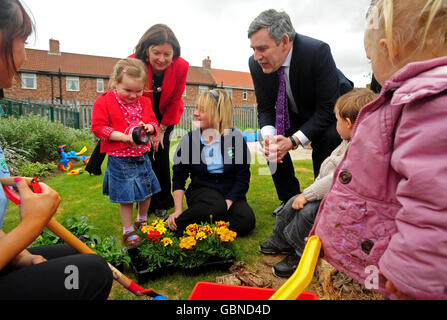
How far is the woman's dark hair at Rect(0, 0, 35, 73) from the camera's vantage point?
3.97 feet

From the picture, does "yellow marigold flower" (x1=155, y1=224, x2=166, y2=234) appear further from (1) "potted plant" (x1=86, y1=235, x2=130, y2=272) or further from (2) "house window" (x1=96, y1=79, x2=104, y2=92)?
(2) "house window" (x1=96, y1=79, x2=104, y2=92)

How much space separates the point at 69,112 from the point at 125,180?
13.1 metres

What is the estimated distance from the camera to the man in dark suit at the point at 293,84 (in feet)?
9.81

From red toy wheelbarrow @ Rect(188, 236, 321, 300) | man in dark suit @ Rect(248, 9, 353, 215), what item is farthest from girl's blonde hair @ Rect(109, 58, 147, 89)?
red toy wheelbarrow @ Rect(188, 236, 321, 300)

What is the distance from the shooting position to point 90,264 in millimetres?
1342

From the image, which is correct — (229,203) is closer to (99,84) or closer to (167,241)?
(167,241)

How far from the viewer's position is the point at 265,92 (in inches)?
143

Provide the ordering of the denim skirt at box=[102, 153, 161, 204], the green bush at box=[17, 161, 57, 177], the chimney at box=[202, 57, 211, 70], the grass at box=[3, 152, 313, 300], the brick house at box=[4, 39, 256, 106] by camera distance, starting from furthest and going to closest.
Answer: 1. the chimney at box=[202, 57, 211, 70]
2. the brick house at box=[4, 39, 256, 106]
3. the green bush at box=[17, 161, 57, 177]
4. the denim skirt at box=[102, 153, 161, 204]
5. the grass at box=[3, 152, 313, 300]

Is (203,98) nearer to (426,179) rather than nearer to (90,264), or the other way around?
(90,264)

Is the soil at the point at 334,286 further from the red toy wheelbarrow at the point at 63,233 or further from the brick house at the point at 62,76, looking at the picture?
the brick house at the point at 62,76

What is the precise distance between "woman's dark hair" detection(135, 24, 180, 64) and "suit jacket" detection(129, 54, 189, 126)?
98 mm

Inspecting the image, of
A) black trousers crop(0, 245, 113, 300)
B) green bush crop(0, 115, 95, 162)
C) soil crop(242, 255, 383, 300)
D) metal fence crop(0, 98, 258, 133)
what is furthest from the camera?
metal fence crop(0, 98, 258, 133)

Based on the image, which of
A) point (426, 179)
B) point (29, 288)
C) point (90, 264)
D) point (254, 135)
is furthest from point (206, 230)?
point (254, 135)
